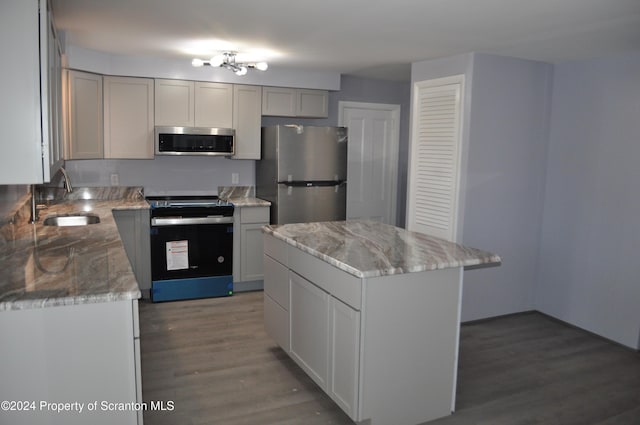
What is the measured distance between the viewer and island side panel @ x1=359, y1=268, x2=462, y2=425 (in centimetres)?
251

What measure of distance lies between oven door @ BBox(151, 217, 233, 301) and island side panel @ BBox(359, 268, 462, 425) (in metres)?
2.74

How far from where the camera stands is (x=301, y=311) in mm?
3143

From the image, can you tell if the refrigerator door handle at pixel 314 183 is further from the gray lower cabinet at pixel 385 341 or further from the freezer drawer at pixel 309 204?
the gray lower cabinet at pixel 385 341

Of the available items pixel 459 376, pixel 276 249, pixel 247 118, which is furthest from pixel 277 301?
pixel 247 118

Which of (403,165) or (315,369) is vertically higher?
(403,165)

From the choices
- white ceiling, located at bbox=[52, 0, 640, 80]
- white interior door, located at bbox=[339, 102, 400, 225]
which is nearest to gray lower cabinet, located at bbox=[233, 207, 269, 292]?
white interior door, located at bbox=[339, 102, 400, 225]

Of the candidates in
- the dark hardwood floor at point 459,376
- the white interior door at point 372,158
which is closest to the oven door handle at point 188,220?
the dark hardwood floor at point 459,376

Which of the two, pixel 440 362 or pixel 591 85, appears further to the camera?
pixel 591 85

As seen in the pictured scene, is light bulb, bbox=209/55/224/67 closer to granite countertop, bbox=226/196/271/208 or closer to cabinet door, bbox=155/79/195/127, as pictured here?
cabinet door, bbox=155/79/195/127

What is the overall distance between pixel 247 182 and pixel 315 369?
3.05 meters

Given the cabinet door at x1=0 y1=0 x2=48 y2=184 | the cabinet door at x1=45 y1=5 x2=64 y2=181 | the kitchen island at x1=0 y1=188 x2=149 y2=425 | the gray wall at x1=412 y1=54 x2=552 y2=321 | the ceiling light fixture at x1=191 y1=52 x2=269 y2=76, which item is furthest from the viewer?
the gray wall at x1=412 y1=54 x2=552 y2=321

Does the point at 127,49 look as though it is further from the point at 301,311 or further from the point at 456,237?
the point at 456,237

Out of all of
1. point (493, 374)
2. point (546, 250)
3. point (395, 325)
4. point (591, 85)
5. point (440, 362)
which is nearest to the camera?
point (395, 325)

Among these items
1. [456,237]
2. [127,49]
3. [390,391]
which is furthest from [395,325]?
[127,49]
